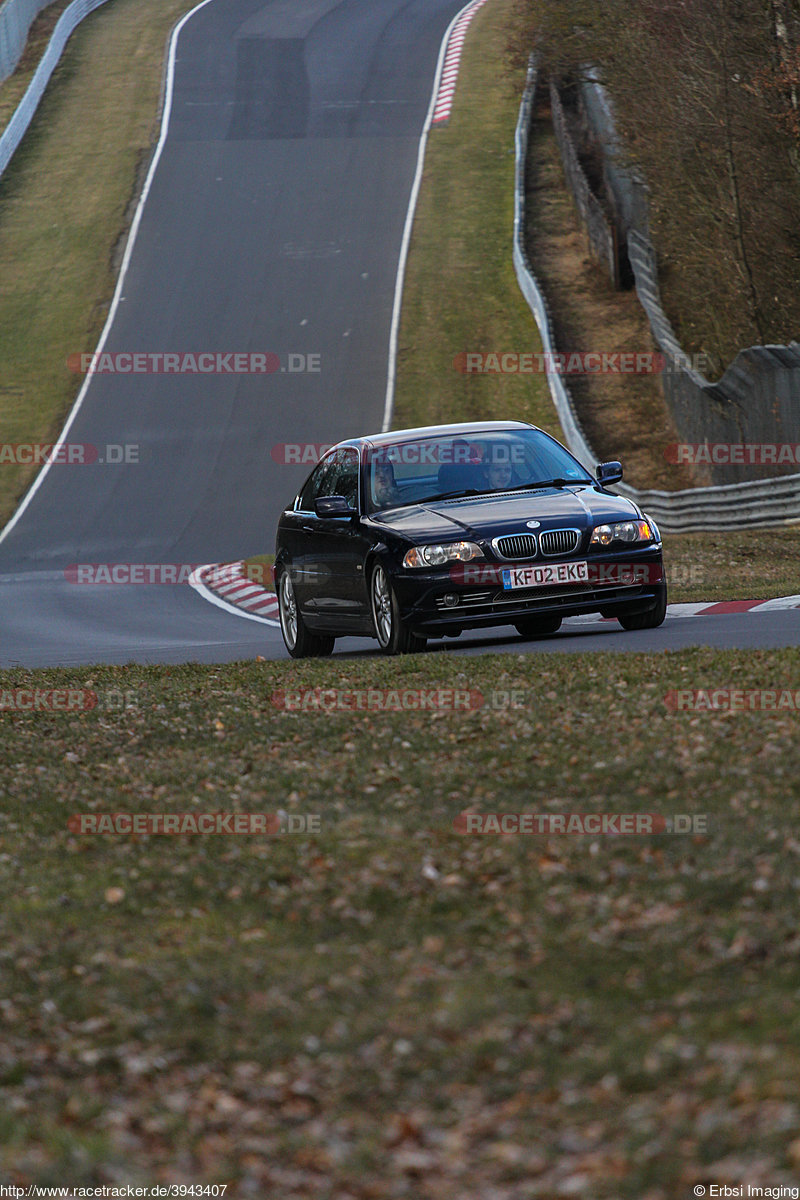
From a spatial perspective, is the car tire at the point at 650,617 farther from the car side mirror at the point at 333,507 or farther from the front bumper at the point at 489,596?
the car side mirror at the point at 333,507

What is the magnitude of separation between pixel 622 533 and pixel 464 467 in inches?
60.9

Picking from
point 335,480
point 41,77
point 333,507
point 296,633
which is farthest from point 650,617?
point 41,77

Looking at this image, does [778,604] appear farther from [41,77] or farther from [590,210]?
[41,77]

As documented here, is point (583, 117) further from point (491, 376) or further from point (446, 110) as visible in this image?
point (491, 376)

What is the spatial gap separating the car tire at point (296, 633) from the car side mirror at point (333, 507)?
4.60 ft

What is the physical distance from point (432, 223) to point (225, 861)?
39.6 metres

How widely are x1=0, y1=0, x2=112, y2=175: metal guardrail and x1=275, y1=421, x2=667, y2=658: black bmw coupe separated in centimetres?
4098

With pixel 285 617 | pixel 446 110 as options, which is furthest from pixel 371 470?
pixel 446 110

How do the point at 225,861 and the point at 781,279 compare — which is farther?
the point at 781,279

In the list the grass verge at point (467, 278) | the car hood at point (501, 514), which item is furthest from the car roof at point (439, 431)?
the grass verge at point (467, 278)

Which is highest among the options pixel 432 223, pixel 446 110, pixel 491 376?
pixel 446 110

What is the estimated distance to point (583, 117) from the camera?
4541 cm

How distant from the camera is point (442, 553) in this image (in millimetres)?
12727

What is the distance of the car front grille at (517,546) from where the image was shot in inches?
504
